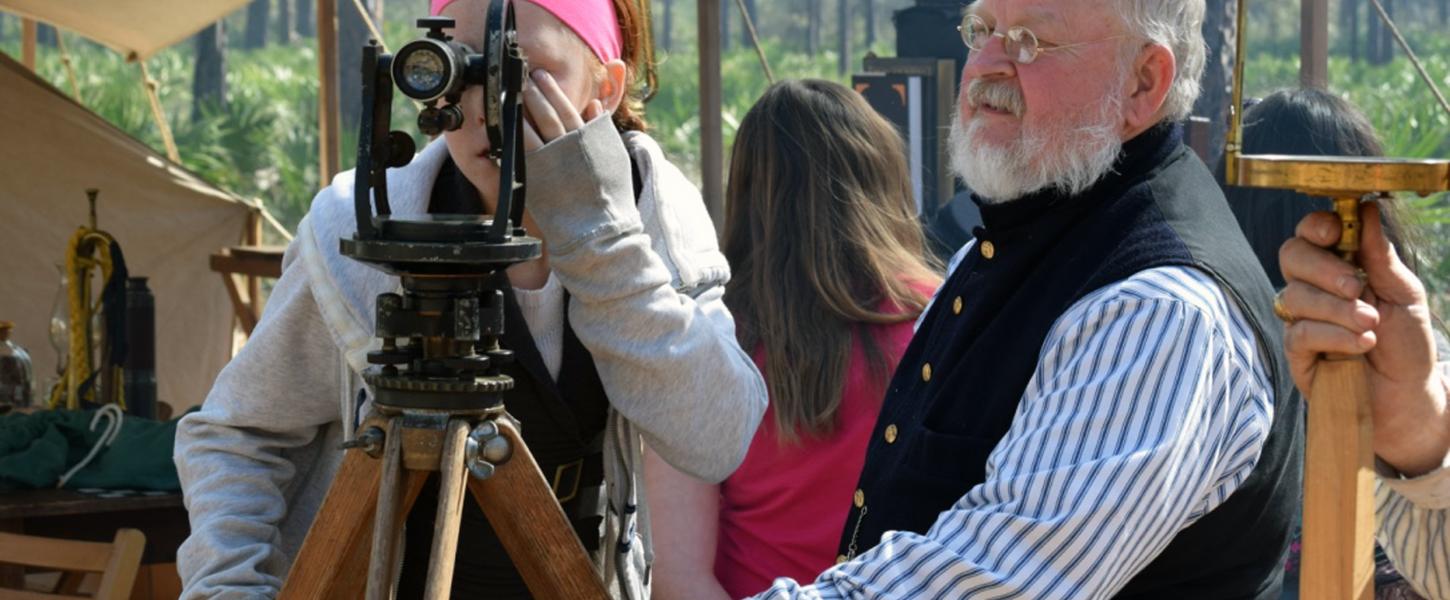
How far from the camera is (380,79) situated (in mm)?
1537

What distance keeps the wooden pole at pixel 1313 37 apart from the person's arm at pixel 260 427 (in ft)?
9.95

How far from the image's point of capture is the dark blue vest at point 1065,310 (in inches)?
66.8

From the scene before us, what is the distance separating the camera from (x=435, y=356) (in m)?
1.52

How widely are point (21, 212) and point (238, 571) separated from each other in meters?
4.89

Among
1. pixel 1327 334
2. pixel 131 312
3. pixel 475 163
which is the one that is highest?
pixel 475 163

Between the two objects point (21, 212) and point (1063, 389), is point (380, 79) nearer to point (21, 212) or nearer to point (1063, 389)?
point (1063, 389)

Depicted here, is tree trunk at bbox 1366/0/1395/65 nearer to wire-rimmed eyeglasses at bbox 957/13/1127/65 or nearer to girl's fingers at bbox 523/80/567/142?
wire-rimmed eyeglasses at bbox 957/13/1127/65

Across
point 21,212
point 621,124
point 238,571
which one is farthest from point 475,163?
point 21,212

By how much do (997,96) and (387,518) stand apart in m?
0.83

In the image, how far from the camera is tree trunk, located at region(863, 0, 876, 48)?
124 ft

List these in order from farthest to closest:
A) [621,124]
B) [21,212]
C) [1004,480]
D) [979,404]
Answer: [21,212], [621,124], [979,404], [1004,480]

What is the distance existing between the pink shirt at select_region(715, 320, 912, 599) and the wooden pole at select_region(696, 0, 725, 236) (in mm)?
1831

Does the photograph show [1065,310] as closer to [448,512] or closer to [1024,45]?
[1024,45]

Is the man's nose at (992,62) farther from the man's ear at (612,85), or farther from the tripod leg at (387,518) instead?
the tripod leg at (387,518)
